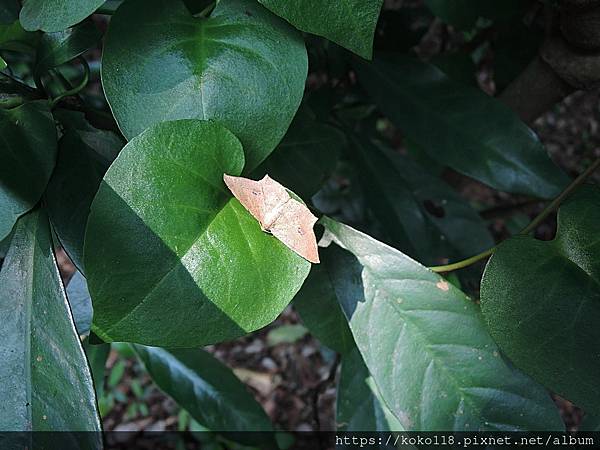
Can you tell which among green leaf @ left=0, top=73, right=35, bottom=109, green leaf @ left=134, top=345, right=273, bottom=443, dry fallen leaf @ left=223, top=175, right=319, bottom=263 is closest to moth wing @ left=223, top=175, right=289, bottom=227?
dry fallen leaf @ left=223, top=175, right=319, bottom=263

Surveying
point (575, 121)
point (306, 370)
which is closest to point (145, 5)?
point (306, 370)

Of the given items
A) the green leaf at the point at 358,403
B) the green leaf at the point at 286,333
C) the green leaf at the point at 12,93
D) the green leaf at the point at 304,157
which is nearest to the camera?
the green leaf at the point at 12,93

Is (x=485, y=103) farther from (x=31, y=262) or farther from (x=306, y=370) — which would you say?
(x=306, y=370)

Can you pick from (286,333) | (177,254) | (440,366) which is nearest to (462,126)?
(440,366)

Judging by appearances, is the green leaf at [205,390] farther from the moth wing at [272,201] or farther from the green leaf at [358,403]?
the moth wing at [272,201]

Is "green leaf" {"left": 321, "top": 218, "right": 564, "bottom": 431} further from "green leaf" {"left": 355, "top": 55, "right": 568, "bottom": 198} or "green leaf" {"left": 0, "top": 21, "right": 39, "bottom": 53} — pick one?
"green leaf" {"left": 0, "top": 21, "right": 39, "bottom": 53}

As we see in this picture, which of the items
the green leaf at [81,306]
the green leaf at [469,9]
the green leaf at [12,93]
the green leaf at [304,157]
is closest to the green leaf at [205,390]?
the green leaf at [81,306]
